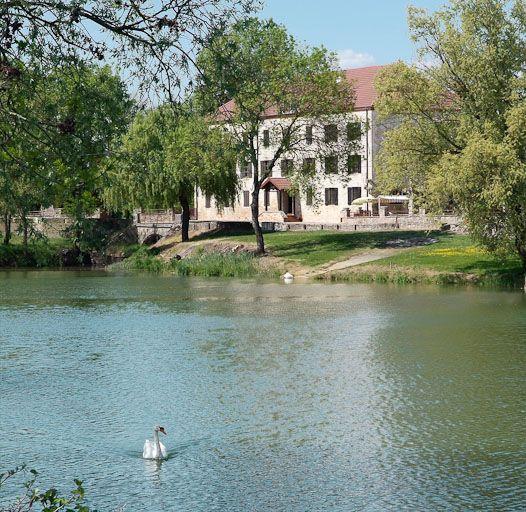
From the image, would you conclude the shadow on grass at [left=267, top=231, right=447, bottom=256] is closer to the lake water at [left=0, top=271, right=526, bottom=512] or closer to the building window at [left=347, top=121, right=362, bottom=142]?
the building window at [left=347, top=121, right=362, bottom=142]

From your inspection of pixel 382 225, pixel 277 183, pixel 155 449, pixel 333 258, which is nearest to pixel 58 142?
pixel 155 449

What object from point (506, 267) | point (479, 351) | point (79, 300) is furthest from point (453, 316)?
point (79, 300)

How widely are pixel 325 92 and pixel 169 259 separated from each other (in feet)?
48.8

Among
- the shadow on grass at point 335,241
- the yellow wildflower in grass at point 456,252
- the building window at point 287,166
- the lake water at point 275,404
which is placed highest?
the building window at point 287,166

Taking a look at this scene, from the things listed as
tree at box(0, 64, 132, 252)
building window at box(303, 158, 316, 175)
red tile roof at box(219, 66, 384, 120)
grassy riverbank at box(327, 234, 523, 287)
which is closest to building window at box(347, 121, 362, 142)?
building window at box(303, 158, 316, 175)

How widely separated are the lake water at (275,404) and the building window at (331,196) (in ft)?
142

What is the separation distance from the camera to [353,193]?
81562 millimetres

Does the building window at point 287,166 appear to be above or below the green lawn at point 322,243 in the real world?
above

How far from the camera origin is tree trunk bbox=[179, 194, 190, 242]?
68.8 meters

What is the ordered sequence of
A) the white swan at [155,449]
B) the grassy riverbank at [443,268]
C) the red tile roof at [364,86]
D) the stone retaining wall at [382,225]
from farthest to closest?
1. the red tile roof at [364,86]
2. the stone retaining wall at [382,225]
3. the grassy riverbank at [443,268]
4. the white swan at [155,449]

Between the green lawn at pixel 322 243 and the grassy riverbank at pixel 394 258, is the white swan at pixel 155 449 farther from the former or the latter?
the green lawn at pixel 322 243

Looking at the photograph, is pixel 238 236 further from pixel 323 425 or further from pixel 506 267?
pixel 323 425

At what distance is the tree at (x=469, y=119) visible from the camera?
42.7 meters

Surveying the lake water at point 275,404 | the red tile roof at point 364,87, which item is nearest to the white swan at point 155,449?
the lake water at point 275,404
